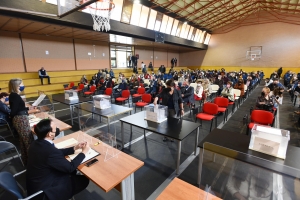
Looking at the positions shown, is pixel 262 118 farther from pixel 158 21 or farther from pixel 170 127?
pixel 158 21

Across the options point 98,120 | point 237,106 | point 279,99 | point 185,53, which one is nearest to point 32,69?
point 98,120

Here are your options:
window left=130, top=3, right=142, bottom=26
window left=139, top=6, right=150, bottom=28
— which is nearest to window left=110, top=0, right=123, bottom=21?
window left=130, top=3, right=142, bottom=26

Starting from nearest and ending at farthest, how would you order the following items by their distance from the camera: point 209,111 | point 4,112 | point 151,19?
point 4,112
point 209,111
point 151,19

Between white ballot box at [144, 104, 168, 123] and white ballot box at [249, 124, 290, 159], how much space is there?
1.47 meters

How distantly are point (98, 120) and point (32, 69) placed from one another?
7059 millimetres

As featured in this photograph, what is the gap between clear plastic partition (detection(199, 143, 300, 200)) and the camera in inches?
64.3

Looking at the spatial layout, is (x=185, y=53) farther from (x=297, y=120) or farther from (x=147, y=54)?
(x=297, y=120)

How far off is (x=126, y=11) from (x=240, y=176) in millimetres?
9289

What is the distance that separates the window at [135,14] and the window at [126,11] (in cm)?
27

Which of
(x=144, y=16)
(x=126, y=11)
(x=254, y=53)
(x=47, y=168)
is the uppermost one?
(x=144, y=16)

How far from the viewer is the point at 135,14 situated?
9375 mm

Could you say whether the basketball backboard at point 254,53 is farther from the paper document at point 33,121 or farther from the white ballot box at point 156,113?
the paper document at point 33,121

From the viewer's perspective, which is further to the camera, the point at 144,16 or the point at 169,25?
the point at 169,25

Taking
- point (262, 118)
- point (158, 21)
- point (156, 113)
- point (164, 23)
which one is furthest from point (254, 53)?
point (156, 113)
